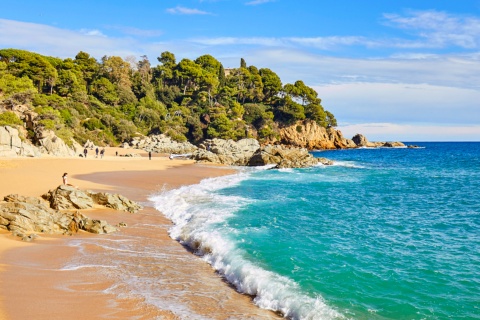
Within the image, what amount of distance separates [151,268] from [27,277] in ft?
9.95

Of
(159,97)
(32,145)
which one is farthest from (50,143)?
(159,97)

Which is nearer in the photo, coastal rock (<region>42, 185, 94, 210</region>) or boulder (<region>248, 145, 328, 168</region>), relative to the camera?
coastal rock (<region>42, 185, 94, 210</region>)

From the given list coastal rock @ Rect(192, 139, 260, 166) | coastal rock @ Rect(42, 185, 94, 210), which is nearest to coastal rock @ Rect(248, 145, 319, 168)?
coastal rock @ Rect(192, 139, 260, 166)

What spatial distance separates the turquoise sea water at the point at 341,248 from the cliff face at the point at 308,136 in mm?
69093

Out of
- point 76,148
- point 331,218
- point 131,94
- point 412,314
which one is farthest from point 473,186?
point 131,94

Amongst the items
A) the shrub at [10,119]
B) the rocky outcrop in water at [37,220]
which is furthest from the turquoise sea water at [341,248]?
the shrub at [10,119]

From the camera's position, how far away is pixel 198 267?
11.3 m

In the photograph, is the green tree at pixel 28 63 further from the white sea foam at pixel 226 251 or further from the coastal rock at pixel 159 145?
the white sea foam at pixel 226 251

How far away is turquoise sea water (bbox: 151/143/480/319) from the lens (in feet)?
28.9

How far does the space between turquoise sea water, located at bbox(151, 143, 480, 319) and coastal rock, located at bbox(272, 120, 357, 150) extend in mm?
69082

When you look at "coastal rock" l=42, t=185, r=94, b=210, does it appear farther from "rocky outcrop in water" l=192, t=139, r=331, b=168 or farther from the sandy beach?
"rocky outcrop in water" l=192, t=139, r=331, b=168

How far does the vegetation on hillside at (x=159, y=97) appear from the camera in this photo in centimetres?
6341

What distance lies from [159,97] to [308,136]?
124 ft

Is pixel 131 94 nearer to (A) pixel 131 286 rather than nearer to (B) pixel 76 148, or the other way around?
(B) pixel 76 148
